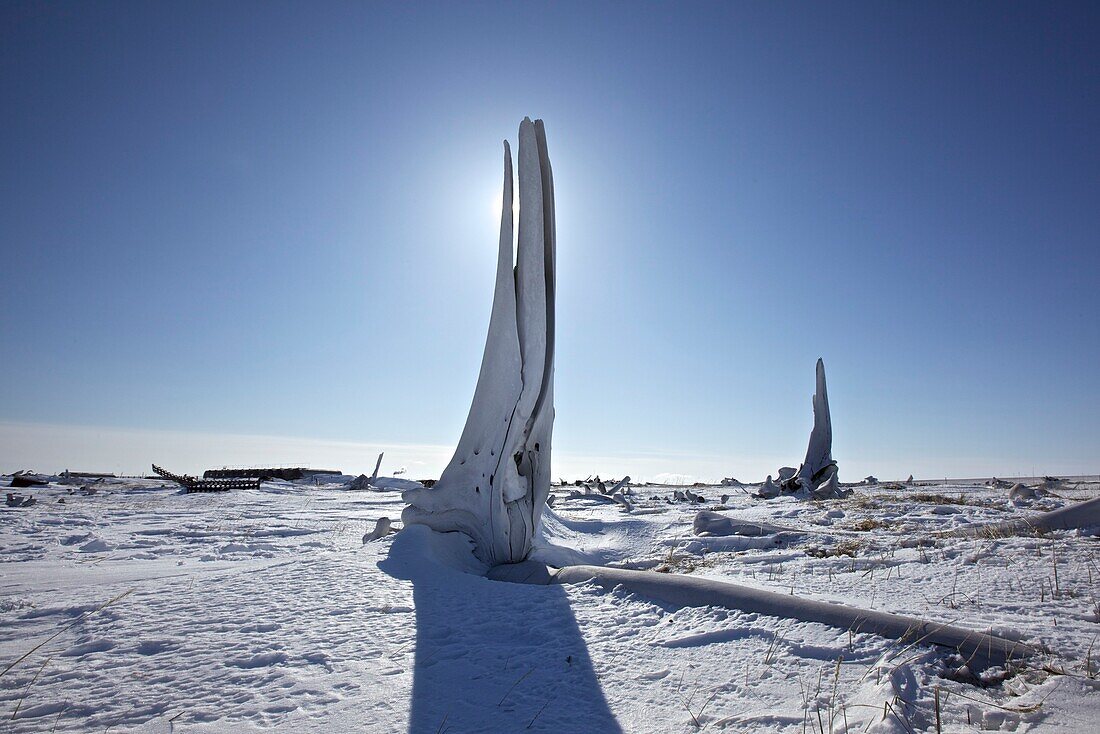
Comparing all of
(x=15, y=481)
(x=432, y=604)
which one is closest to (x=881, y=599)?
(x=432, y=604)

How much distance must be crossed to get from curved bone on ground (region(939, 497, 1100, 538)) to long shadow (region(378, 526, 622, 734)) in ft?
14.3

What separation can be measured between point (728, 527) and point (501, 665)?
5240 mm

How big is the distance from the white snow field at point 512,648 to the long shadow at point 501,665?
0.01m

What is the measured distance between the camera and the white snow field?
1.74m

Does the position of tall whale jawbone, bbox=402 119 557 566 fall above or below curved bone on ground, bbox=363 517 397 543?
above

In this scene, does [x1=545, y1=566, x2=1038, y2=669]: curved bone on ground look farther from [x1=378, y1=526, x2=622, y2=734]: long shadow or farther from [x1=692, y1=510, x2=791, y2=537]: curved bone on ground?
[x1=692, y1=510, x2=791, y2=537]: curved bone on ground

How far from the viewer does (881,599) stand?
2.94m

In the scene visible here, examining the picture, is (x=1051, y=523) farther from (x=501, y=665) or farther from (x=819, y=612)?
(x=501, y=665)

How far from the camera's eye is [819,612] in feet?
8.16

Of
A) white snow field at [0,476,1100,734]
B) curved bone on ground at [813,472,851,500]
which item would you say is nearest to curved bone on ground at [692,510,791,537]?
white snow field at [0,476,1100,734]

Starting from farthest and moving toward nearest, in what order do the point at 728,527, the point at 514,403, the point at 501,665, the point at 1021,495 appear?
the point at 1021,495 → the point at 728,527 → the point at 514,403 → the point at 501,665

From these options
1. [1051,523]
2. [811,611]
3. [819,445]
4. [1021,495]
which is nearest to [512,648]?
[811,611]

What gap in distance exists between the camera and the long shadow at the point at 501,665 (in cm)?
180

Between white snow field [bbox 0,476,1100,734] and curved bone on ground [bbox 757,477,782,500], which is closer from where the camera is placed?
white snow field [bbox 0,476,1100,734]
